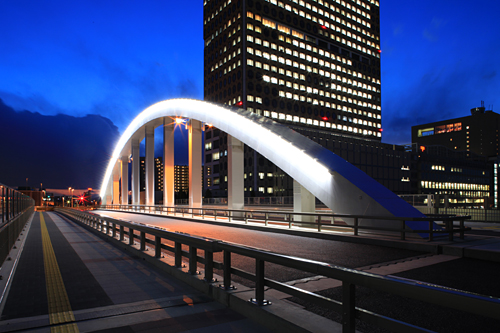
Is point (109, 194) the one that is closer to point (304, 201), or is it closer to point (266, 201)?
point (266, 201)

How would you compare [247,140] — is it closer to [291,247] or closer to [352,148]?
[291,247]

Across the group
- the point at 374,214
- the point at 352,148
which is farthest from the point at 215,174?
the point at 374,214

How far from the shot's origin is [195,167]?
32625 millimetres

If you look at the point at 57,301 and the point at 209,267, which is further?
the point at 209,267

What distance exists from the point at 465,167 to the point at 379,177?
41700 mm

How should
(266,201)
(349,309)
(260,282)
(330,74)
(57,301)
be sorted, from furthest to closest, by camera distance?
(330,74), (266,201), (57,301), (260,282), (349,309)

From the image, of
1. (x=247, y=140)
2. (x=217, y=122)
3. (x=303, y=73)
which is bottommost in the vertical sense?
(x=247, y=140)

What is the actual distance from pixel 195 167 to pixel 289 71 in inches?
2937

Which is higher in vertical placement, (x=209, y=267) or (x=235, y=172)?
(x=235, y=172)

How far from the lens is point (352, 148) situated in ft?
221

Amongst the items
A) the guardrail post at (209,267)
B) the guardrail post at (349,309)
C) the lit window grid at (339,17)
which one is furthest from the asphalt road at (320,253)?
the lit window grid at (339,17)

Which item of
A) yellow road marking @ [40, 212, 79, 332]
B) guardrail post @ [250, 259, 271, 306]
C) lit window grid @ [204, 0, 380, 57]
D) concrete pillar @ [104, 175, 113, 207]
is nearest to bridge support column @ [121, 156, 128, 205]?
concrete pillar @ [104, 175, 113, 207]

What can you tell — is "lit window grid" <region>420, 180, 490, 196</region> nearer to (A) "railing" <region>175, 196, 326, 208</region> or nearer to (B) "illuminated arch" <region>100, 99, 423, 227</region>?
(A) "railing" <region>175, 196, 326, 208</region>

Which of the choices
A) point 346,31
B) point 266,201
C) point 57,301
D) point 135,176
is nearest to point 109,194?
point 135,176
